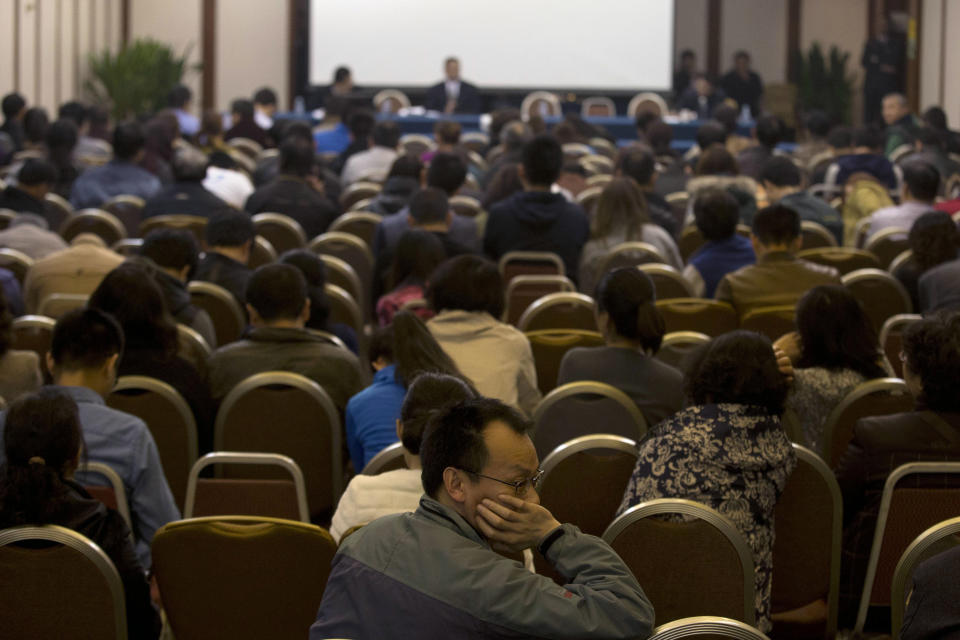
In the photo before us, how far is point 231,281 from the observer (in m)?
5.40

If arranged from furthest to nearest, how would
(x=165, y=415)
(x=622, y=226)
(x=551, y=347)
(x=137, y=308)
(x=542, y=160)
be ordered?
(x=542, y=160) → (x=622, y=226) → (x=551, y=347) → (x=137, y=308) → (x=165, y=415)

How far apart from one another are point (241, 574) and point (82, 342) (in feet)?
3.49

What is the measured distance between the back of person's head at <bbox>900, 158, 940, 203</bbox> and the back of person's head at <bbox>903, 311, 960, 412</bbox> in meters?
3.94

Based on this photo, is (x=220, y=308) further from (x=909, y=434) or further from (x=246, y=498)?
(x=909, y=434)

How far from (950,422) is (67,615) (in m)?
2.06

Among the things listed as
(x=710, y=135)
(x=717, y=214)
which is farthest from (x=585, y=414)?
(x=710, y=135)

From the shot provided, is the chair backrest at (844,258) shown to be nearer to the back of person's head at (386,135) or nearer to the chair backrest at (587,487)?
the chair backrest at (587,487)

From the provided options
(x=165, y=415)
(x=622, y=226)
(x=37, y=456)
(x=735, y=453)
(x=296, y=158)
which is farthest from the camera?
(x=296, y=158)

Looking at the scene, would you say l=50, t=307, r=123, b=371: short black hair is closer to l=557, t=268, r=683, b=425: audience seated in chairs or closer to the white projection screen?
l=557, t=268, r=683, b=425: audience seated in chairs

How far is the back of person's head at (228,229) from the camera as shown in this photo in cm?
538

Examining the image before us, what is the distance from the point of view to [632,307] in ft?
12.5

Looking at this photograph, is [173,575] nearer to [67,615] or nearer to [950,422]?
[67,615]

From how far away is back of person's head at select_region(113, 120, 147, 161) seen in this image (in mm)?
8445

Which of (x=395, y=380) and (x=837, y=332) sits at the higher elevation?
(x=837, y=332)
